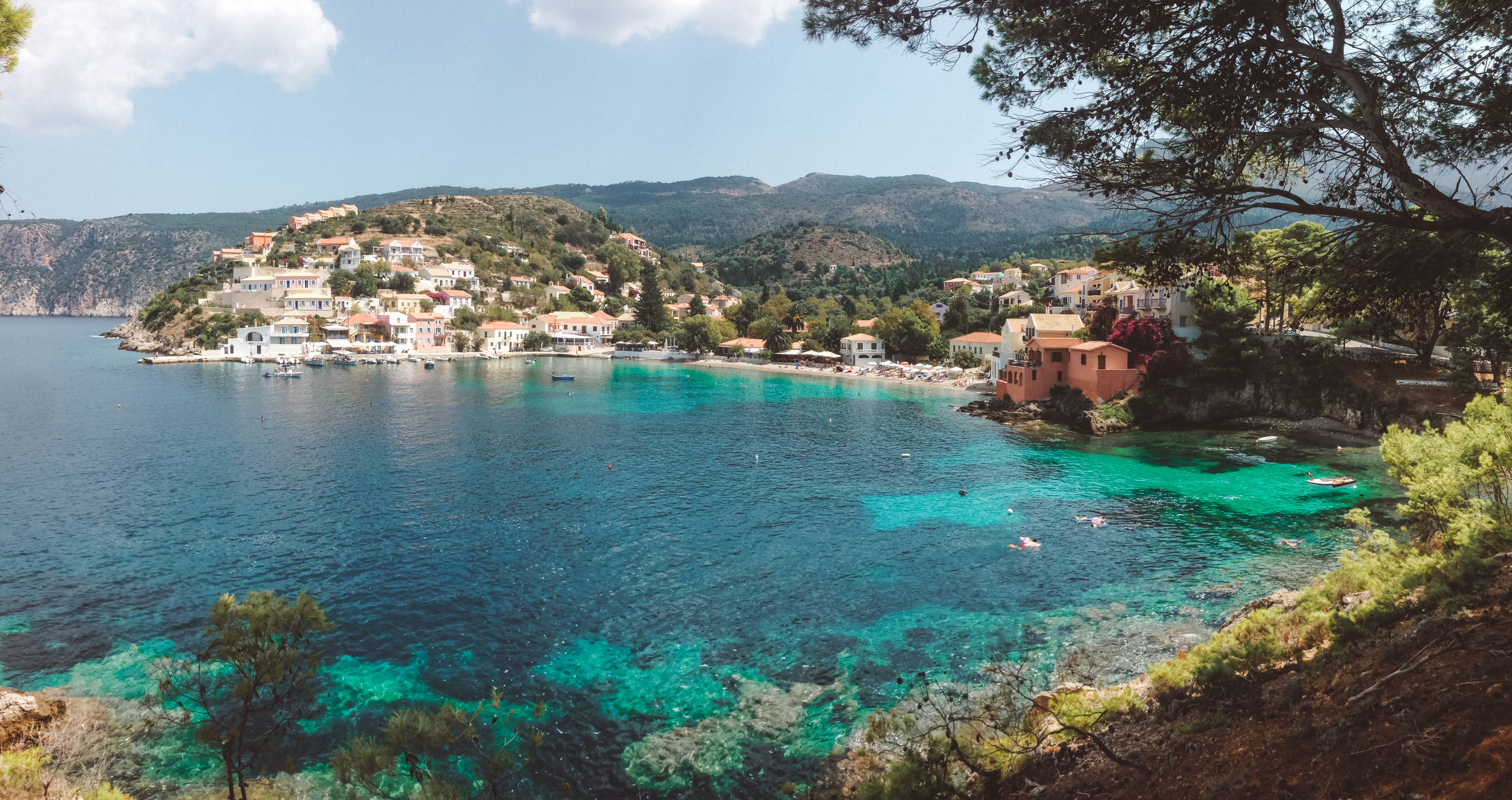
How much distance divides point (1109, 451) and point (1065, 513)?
11999 mm

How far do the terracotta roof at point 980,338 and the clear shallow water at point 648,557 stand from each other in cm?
3028

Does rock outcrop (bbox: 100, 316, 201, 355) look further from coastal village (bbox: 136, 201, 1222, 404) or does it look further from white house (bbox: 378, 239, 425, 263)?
white house (bbox: 378, 239, 425, 263)

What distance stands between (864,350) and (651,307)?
38.8 meters

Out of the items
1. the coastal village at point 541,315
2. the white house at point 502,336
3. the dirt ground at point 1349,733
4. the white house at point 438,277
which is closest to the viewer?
the dirt ground at point 1349,733

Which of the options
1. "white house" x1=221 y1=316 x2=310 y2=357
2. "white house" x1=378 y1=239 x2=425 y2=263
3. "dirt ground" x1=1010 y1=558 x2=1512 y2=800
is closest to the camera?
"dirt ground" x1=1010 y1=558 x2=1512 y2=800

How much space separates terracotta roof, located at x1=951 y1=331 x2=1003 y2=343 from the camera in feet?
222

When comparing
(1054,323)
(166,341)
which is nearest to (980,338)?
(1054,323)

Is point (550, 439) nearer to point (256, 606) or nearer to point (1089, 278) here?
point (256, 606)

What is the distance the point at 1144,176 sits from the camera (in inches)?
279

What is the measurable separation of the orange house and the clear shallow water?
509 cm

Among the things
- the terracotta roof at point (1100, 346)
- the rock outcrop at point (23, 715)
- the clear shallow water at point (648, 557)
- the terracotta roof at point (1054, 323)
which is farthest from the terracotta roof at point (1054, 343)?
the rock outcrop at point (23, 715)

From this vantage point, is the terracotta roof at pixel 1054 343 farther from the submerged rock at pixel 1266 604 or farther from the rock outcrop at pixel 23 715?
the rock outcrop at pixel 23 715

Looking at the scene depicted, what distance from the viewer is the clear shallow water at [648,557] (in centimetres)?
1245

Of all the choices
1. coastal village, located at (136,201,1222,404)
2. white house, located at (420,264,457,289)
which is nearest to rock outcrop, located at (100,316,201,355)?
coastal village, located at (136,201,1222,404)
